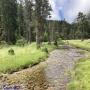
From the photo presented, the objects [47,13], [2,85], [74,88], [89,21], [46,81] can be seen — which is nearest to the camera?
[74,88]

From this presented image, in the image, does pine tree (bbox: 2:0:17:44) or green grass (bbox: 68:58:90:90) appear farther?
pine tree (bbox: 2:0:17:44)

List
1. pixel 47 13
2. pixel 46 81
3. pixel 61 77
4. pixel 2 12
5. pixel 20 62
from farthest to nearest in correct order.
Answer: pixel 2 12
pixel 47 13
pixel 20 62
pixel 61 77
pixel 46 81

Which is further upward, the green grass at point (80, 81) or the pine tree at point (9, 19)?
the pine tree at point (9, 19)

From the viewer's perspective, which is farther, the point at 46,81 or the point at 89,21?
the point at 89,21

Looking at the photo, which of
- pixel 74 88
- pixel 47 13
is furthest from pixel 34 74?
pixel 47 13

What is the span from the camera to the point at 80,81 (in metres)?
20.8

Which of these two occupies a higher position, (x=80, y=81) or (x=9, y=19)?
(x=9, y=19)

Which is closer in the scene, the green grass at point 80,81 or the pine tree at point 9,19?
the green grass at point 80,81

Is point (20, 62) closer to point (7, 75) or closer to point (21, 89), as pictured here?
point (7, 75)

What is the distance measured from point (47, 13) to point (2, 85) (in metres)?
65.6

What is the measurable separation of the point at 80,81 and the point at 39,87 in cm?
336

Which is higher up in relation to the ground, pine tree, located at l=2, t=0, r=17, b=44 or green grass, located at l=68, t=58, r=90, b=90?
pine tree, located at l=2, t=0, r=17, b=44

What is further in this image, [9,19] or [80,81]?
[9,19]

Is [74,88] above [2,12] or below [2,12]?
below
